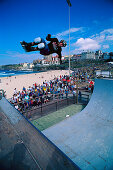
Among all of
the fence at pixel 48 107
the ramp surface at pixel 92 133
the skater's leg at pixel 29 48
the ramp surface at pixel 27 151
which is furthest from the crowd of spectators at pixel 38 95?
the ramp surface at pixel 27 151

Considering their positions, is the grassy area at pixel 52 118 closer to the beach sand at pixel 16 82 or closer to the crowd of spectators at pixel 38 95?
the crowd of spectators at pixel 38 95

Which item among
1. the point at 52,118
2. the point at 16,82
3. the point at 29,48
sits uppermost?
the point at 29,48

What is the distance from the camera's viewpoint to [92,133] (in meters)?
4.36

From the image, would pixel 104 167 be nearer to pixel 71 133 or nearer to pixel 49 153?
pixel 71 133

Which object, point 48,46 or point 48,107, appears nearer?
point 48,46

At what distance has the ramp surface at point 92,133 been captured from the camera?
3251 mm

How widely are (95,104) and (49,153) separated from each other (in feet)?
19.4

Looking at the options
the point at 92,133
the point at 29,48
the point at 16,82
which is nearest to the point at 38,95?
the point at 29,48

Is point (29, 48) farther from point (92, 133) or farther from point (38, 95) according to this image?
point (38, 95)

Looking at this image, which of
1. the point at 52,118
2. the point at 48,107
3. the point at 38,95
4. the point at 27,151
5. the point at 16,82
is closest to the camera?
the point at 27,151

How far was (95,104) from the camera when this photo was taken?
6.39m

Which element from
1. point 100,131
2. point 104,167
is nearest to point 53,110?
point 100,131

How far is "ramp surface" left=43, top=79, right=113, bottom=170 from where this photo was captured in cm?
325

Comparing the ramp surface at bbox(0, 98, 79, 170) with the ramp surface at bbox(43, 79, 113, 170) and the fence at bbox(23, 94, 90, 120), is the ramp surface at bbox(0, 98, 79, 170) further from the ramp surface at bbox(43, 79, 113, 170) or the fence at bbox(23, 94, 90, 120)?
the fence at bbox(23, 94, 90, 120)
